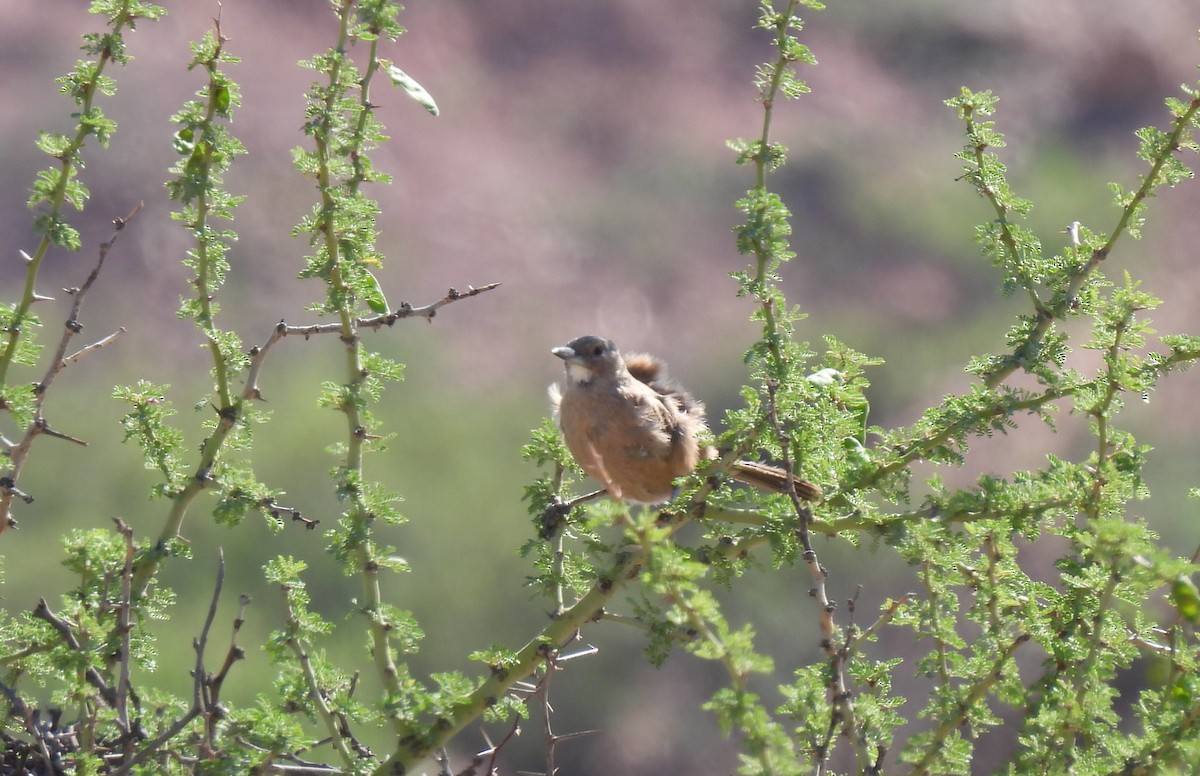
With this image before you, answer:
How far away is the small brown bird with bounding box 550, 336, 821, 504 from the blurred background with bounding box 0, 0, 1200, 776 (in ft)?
10.6

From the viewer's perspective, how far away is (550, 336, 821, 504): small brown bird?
5.48 m

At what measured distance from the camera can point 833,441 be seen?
2889 mm

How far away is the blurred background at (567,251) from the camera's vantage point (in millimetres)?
12409

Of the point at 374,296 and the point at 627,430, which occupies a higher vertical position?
the point at 627,430

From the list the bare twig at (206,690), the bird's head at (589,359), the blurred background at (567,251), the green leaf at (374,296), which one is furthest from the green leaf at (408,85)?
the blurred background at (567,251)

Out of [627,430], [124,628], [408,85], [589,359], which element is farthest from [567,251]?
[124,628]

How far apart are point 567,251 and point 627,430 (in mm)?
14543

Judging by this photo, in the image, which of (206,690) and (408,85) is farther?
(408,85)

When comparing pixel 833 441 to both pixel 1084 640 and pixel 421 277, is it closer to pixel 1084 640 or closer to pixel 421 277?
pixel 1084 640

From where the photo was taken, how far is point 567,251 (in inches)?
782

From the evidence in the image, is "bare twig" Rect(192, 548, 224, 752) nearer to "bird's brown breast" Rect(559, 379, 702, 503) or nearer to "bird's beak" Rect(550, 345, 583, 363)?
"bird's brown breast" Rect(559, 379, 702, 503)

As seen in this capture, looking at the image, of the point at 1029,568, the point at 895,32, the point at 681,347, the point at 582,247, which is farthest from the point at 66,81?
the point at 895,32

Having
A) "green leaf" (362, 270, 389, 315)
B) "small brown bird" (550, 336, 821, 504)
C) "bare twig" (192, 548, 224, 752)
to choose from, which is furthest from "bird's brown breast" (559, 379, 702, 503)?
"bare twig" (192, 548, 224, 752)

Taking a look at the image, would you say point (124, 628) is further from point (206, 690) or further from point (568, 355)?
point (568, 355)
